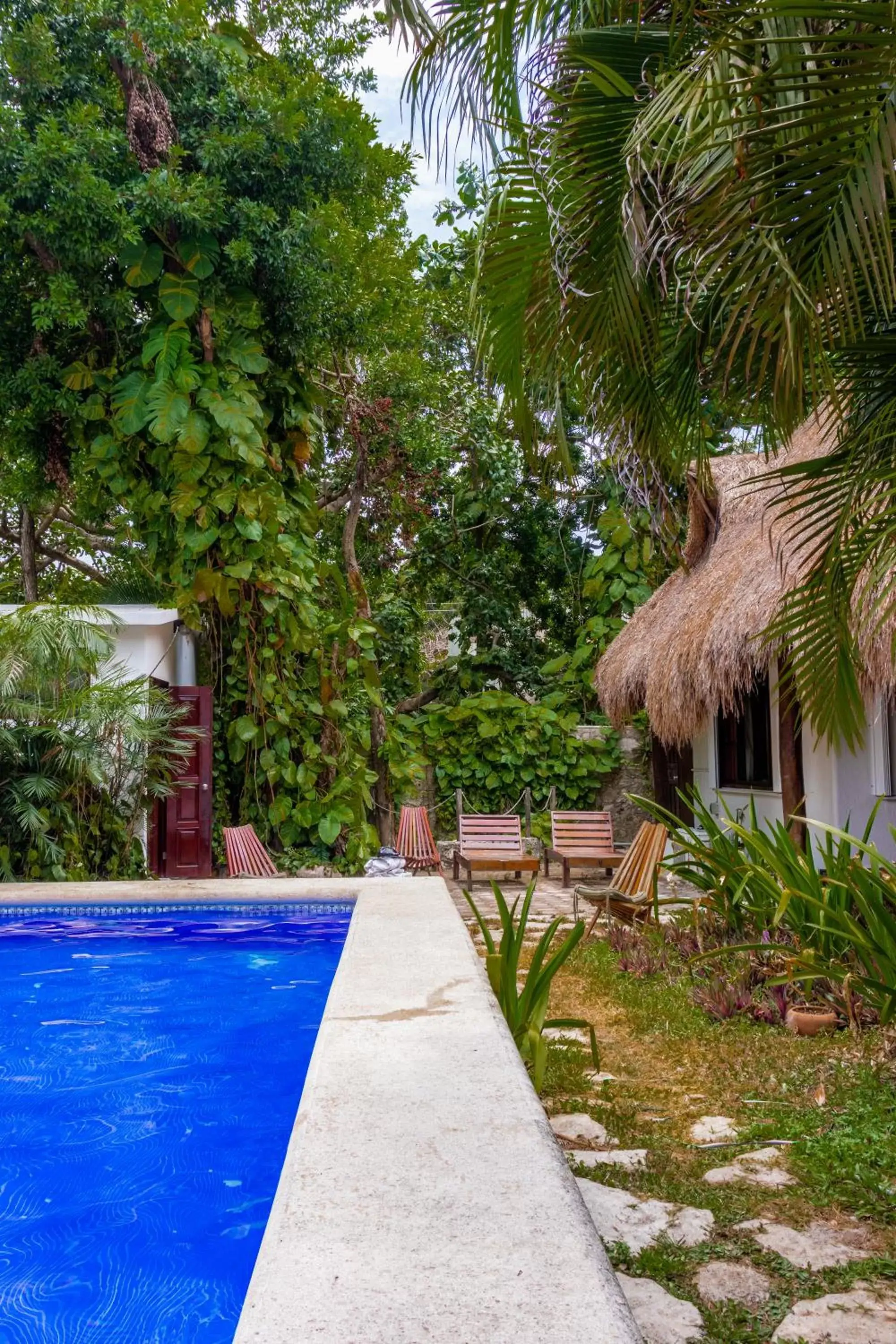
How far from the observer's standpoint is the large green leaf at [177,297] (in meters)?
8.80

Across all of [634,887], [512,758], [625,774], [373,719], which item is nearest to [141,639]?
[373,719]

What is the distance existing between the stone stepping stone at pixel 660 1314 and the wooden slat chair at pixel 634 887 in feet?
12.2

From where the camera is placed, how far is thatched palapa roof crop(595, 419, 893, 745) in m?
7.88

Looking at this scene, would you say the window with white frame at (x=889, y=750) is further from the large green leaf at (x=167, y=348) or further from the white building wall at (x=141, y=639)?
the large green leaf at (x=167, y=348)

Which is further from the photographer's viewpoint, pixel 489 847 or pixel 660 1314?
pixel 489 847

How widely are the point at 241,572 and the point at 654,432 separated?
5785mm

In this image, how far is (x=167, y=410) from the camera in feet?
28.9

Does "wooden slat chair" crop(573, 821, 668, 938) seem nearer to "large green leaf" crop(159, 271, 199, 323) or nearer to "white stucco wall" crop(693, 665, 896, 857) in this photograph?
"white stucco wall" crop(693, 665, 896, 857)

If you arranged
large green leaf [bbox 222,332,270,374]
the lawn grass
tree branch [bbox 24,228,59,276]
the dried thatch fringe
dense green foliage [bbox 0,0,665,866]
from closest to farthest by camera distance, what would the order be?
1. the lawn grass
2. the dried thatch fringe
3. dense green foliage [bbox 0,0,665,866]
4. tree branch [bbox 24,228,59,276]
5. large green leaf [bbox 222,332,270,374]

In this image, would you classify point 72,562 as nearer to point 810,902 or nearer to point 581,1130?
point 810,902

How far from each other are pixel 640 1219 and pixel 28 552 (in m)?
13.3


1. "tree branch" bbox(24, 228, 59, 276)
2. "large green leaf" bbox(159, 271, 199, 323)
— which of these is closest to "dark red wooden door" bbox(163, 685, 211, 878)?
"large green leaf" bbox(159, 271, 199, 323)

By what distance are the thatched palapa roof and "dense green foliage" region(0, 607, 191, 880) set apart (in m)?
4.44

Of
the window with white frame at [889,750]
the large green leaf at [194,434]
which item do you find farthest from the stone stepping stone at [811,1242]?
the large green leaf at [194,434]
